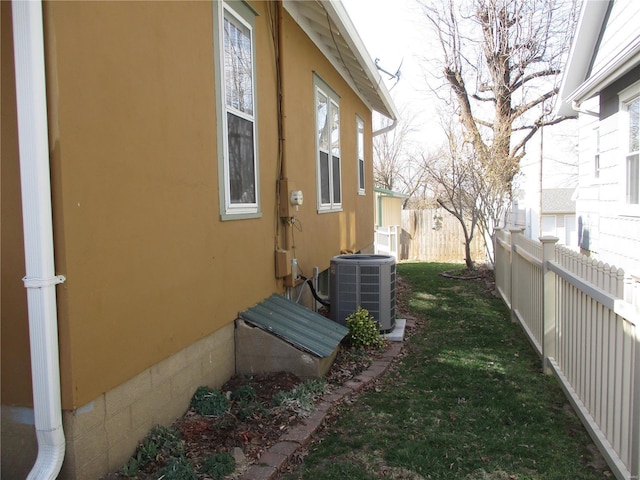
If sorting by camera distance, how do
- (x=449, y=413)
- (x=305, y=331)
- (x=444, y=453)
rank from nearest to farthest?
(x=444, y=453) < (x=449, y=413) < (x=305, y=331)

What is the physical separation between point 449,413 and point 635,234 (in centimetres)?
444

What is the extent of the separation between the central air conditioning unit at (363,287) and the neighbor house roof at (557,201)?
28887 millimetres

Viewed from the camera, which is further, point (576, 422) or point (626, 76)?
point (626, 76)

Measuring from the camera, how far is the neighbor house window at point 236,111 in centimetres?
429

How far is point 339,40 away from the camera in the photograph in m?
7.52

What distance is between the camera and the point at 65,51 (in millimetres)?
2480

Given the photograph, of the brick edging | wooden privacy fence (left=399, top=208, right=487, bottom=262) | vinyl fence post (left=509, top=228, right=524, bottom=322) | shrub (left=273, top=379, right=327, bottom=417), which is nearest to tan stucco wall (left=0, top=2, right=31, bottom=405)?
the brick edging

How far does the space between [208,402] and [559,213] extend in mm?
32737

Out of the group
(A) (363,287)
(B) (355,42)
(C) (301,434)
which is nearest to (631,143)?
(B) (355,42)

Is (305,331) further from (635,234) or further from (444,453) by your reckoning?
(635,234)

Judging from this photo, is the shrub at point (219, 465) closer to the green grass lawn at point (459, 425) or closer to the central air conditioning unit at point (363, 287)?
the green grass lawn at point (459, 425)

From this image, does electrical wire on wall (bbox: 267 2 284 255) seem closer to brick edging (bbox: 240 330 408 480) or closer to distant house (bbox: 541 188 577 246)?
brick edging (bbox: 240 330 408 480)

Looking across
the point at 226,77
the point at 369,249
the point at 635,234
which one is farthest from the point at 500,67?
the point at 226,77

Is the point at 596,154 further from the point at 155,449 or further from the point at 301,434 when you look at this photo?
the point at 155,449
